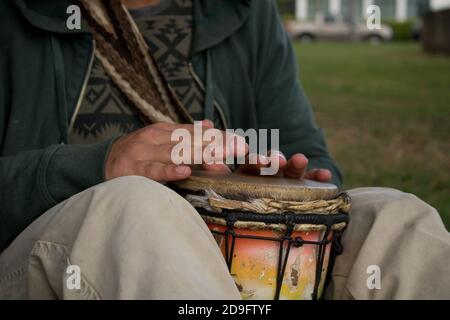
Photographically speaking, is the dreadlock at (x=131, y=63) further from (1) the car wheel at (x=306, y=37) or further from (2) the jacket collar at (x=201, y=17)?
(1) the car wheel at (x=306, y=37)

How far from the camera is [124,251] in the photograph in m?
1.62

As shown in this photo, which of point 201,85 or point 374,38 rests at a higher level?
point 201,85

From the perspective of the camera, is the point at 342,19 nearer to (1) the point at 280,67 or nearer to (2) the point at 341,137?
(2) the point at 341,137

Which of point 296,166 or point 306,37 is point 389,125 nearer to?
point 296,166

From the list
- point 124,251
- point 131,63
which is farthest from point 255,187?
point 131,63

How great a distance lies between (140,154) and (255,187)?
28cm

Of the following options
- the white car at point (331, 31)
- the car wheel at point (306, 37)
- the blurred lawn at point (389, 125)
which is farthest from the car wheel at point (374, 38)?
the blurred lawn at point (389, 125)

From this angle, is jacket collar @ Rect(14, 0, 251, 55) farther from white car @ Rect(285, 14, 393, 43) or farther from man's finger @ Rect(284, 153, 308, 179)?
white car @ Rect(285, 14, 393, 43)

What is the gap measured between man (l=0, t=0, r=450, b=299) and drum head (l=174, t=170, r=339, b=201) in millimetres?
57

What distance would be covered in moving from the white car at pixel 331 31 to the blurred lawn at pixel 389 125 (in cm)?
2328

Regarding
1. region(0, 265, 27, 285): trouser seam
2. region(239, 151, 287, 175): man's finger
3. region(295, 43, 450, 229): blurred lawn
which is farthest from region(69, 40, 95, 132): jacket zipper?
region(295, 43, 450, 229): blurred lawn

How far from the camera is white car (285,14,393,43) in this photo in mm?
37781

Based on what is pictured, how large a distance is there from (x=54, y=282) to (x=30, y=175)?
1.27 feet

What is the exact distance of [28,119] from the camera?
2404 millimetres
